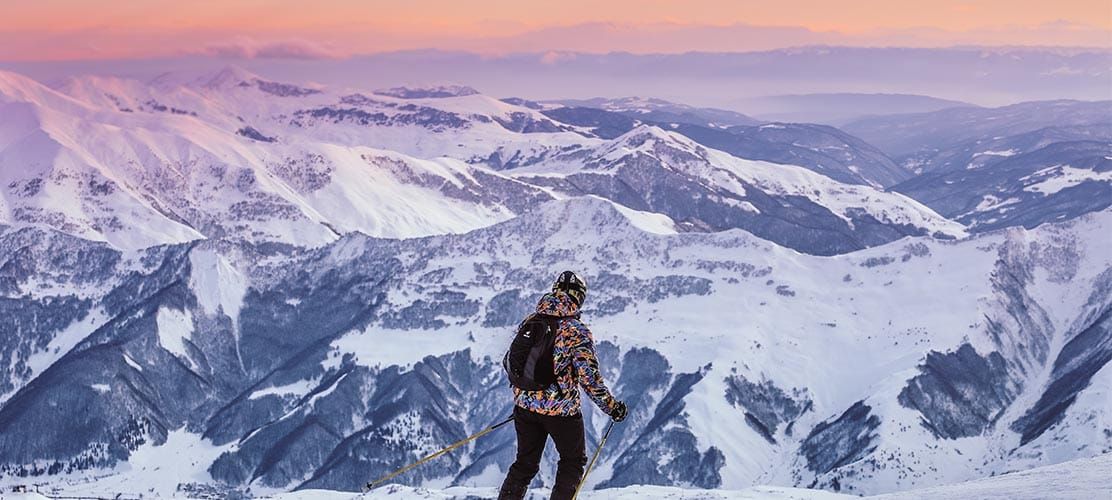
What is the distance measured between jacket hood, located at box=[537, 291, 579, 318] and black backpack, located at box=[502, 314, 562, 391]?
144 mm

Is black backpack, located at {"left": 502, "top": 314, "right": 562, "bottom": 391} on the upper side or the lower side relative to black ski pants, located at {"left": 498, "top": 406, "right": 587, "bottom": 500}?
upper

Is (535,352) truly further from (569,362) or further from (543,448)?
(543,448)

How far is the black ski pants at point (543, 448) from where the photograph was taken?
32.7m

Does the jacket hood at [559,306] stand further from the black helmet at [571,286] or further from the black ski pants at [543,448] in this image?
the black ski pants at [543,448]

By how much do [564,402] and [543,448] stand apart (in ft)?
6.92

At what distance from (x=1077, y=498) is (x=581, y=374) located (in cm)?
2286

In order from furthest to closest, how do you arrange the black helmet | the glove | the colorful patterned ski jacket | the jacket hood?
1. the glove
2. the black helmet
3. the jacket hood
4. the colorful patterned ski jacket

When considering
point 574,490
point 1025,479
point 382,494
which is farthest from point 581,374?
point 382,494

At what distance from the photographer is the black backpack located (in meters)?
31.4

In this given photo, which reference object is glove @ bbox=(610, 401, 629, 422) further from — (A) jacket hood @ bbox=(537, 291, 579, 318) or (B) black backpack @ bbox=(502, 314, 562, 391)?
(A) jacket hood @ bbox=(537, 291, 579, 318)

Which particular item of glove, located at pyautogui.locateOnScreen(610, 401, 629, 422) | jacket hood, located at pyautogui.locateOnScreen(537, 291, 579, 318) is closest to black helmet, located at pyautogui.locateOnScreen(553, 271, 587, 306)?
jacket hood, located at pyautogui.locateOnScreen(537, 291, 579, 318)

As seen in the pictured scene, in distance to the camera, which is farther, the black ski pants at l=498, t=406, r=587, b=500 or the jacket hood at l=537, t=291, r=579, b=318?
the black ski pants at l=498, t=406, r=587, b=500

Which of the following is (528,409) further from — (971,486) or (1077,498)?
(971,486)

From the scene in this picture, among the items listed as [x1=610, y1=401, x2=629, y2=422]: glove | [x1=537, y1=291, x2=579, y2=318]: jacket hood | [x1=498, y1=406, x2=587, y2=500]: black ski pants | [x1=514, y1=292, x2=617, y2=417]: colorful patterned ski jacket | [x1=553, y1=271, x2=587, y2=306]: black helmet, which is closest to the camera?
[x1=514, y1=292, x2=617, y2=417]: colorful patterned ski jacket
